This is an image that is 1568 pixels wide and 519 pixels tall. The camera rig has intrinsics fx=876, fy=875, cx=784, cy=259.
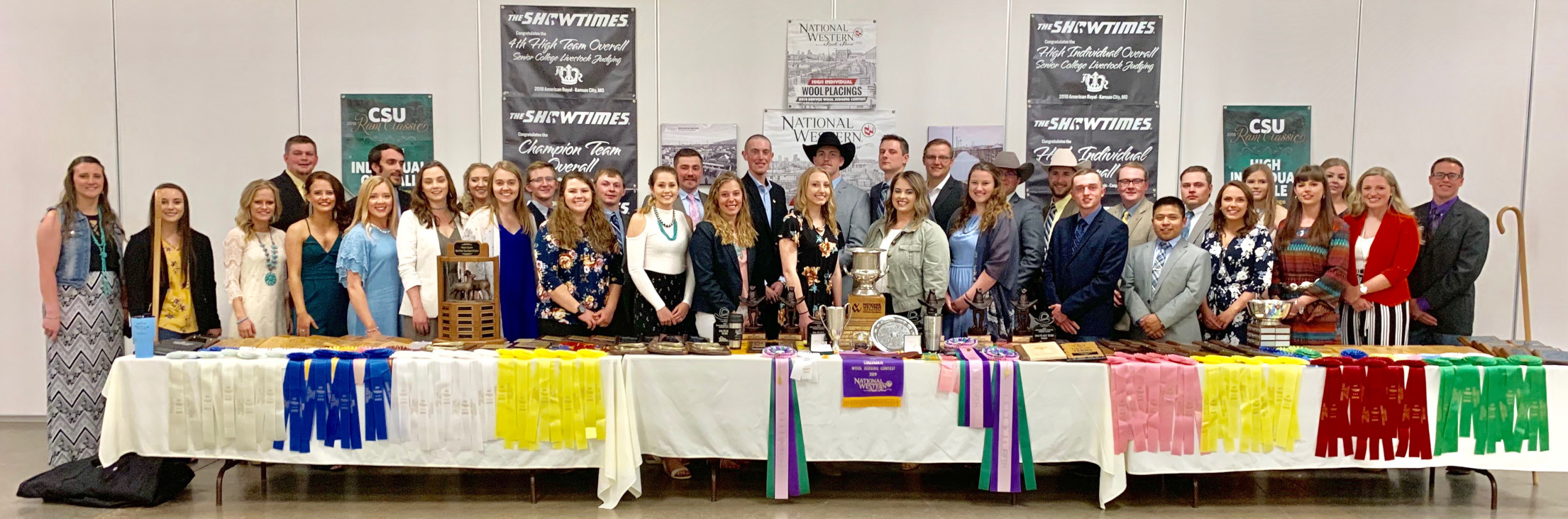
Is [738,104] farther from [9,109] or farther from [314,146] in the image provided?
[9,109]

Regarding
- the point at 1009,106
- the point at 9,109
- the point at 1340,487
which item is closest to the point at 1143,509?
the point at 1340,487

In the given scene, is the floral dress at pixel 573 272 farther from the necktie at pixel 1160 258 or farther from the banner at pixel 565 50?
the necktie at pixel 1160 258

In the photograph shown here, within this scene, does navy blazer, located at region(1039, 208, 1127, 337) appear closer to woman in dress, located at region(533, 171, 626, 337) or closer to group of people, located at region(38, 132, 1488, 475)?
group of people, located at region(38, 132, 1488, 475)

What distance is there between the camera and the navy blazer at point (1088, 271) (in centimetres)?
437

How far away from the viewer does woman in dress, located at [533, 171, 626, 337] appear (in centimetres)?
432

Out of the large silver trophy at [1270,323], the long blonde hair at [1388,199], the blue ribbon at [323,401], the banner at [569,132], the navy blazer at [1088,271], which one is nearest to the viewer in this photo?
the blue ribbon at [323,401]

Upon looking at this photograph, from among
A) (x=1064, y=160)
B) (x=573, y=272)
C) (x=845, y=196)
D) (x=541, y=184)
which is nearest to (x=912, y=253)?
(x=845, y=196)

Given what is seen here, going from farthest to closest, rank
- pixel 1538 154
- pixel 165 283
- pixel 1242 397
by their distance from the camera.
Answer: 1. pixel 1538 154
2. pixel 165 283
3. pixel 1242 397

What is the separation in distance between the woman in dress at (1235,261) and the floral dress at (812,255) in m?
1.86

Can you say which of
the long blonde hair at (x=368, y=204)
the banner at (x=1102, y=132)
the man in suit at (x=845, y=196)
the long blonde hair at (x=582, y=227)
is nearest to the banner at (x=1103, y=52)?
the banner at (x=1102, y=132)

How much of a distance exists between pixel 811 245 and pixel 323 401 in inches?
88.9

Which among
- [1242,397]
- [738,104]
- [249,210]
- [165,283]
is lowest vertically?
[1242,397]

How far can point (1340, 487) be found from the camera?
4.12 metres

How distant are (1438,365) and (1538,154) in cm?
325
